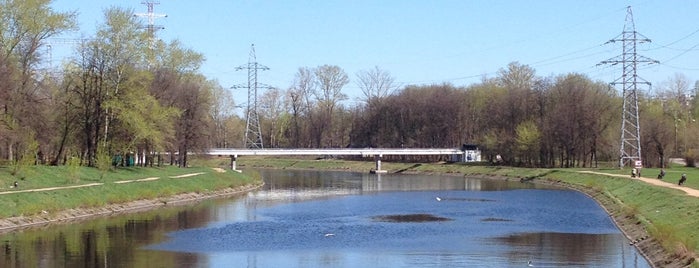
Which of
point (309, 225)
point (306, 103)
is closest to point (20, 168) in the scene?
point (309, 225)

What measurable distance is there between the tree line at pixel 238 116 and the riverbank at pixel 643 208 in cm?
957

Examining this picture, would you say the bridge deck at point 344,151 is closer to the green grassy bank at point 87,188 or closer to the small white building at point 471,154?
the small white building at point 471,154

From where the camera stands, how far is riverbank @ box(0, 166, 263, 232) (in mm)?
50719

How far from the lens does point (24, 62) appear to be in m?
66.9

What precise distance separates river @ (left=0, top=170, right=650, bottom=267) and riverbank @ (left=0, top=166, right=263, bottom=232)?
215cm

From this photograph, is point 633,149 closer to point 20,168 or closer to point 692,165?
point 692,165

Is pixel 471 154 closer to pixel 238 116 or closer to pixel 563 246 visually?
pixel 238 116

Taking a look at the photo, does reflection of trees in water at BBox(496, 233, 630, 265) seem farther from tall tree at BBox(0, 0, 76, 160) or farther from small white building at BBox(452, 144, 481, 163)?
small white building at BBox(452, 144, 481, 163)

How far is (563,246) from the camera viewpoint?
41812mm

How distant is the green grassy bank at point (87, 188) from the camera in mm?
51781

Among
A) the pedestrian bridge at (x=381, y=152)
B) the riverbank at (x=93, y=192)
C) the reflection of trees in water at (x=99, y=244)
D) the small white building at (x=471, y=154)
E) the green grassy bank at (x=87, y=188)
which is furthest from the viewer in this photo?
the small white building at (x=471, y=154)

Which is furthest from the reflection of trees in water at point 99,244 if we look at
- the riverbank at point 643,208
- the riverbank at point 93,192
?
the riverbank at point 643,208

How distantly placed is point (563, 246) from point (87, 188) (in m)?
34.0

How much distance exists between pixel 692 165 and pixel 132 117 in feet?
216
